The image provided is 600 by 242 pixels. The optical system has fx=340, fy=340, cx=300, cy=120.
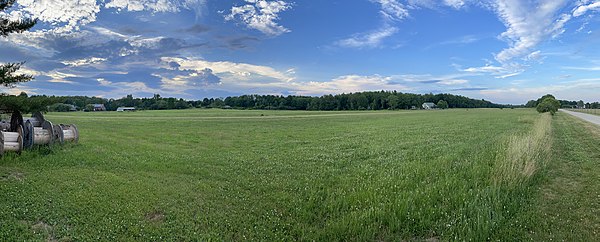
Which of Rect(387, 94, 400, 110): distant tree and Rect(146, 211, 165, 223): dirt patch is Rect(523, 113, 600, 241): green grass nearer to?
Rect(146, 211, 165, 223): dirt patch

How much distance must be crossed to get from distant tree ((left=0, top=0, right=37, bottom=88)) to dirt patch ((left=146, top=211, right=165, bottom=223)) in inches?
292

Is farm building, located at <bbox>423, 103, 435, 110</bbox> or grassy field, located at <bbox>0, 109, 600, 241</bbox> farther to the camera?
farm building, located at <bbox>423, 103, 435, 110</bbox>

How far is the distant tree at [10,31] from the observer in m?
10.4

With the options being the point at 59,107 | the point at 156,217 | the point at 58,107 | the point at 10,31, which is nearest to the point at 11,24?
the point at 10,31

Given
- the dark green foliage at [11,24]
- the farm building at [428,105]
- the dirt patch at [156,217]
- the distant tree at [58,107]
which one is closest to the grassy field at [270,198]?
the dirt patch at [156,217]

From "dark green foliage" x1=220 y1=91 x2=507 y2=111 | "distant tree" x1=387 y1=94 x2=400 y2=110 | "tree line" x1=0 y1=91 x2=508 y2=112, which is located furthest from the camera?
"distant tree" x1=387 y1=94 x2=400 y2=110

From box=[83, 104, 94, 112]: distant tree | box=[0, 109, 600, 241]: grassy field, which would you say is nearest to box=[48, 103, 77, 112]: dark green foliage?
box=[0, 109, 600, 241]: grassy field

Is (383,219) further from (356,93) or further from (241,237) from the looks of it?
(356,93)

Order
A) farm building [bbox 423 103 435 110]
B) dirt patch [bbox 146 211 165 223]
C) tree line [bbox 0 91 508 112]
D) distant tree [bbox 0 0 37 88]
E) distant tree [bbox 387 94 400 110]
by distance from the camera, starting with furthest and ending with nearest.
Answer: farm building [bbox 423 103 435 110] < distant tree [bbox 387 94 400 110] < tree line [bbox 0 91 508 112] < distant tree [bbox 0 0 37 88] < dirt patch [bbox 146 211 165 223]

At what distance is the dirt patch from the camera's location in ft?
22.3

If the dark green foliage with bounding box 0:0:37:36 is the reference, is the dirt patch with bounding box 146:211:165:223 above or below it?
below

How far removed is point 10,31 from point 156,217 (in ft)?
30.3

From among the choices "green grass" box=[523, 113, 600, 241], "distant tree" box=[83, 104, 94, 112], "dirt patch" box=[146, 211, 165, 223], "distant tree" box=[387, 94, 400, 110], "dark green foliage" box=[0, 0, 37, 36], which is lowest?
"green grass" box=[523, 113, 600, 241]

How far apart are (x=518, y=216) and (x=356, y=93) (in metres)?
162
